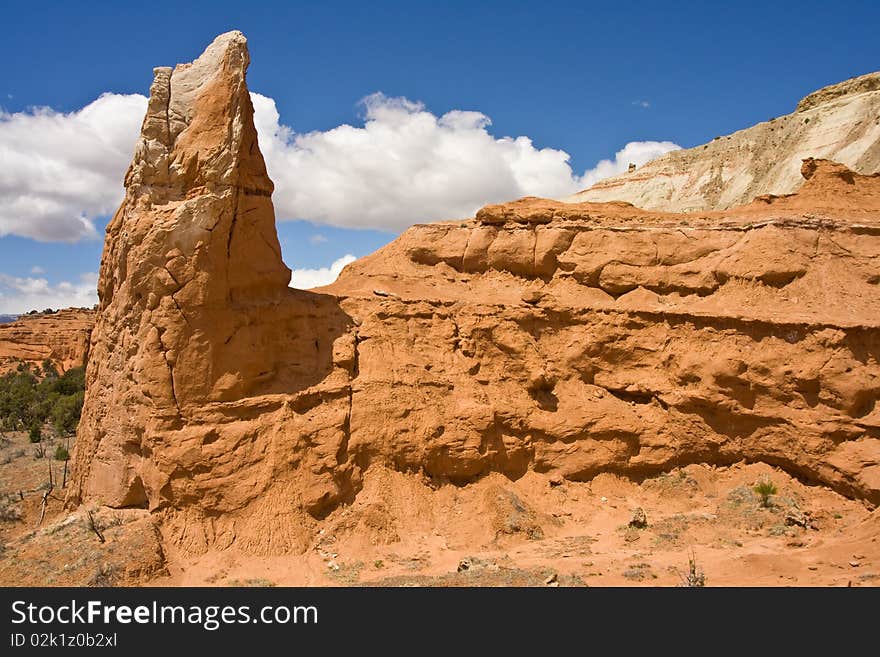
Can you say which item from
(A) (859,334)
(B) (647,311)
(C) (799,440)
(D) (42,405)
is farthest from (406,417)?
(D) (42,405)

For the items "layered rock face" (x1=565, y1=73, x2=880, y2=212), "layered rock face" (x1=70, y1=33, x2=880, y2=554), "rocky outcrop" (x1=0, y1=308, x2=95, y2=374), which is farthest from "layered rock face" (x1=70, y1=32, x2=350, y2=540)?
"rocky outcrop" (x1=0, y1=308, x2=95, y2=374)

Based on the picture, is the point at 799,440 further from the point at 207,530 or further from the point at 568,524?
the point at 207,530

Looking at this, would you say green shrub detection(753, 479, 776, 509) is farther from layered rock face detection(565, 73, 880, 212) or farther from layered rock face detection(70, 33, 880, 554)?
layered rock face detection(565, 73, 880, 212)

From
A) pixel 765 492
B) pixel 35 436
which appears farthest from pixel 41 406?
pixel 765 492

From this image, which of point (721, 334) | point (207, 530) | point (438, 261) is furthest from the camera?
point (438, 261)

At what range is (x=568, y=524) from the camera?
1275cm

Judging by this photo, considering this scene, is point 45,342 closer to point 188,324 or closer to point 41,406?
point 41,406

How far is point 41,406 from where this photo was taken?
27500mm

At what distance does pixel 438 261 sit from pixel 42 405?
21.6 metres

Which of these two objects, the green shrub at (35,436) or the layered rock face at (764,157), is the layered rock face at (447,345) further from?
the green shrub at (35,436)

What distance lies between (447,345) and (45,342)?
4882 cm

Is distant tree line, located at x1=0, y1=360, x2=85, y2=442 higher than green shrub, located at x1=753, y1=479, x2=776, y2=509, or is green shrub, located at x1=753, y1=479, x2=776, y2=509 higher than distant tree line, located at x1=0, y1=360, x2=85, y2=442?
distant tree line, located at x1=0, y1=360, x2=85, y2=442

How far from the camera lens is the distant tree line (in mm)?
24391

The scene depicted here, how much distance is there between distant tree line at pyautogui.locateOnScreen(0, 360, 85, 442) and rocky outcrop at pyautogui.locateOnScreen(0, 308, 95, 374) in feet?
54.8
